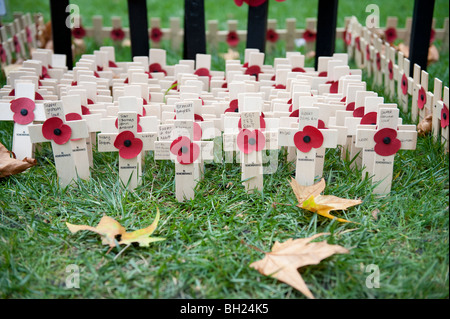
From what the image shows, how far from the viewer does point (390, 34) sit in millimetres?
4715

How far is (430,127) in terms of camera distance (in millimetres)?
2779

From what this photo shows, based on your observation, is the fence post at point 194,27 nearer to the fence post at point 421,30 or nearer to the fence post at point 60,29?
the fence post at point 60,29

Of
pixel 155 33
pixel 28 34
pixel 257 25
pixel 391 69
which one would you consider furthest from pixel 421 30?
pixel 28 34

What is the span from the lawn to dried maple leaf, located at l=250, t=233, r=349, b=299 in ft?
0.15

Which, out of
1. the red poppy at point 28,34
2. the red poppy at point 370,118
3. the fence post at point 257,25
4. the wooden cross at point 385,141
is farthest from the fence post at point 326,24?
the red poppy at point 28,34

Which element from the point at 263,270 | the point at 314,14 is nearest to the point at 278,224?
the point at 263,270

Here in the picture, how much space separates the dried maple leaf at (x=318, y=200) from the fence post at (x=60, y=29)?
2.31 m

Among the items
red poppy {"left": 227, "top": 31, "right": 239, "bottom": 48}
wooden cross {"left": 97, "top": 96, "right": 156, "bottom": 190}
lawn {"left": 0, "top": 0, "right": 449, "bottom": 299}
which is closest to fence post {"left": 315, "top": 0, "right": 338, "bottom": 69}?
red poppy {"left": 227, "top": 31, "right": 239, "bottom": 48}

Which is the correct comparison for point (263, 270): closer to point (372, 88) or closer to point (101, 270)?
point (101, 270)

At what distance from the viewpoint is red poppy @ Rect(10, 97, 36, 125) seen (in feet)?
8.20

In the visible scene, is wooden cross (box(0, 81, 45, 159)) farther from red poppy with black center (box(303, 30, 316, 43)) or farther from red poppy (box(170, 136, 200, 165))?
red poppy with black center (box(303, 30, 316, 43))

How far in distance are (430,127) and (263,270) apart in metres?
1.55

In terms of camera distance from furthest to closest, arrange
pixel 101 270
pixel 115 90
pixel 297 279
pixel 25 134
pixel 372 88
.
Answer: pixel 372 88, pixel 115 90, pixel 25 134, pixel 101 270, pixel 297 279

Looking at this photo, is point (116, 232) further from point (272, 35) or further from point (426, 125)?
point (272, 35)
